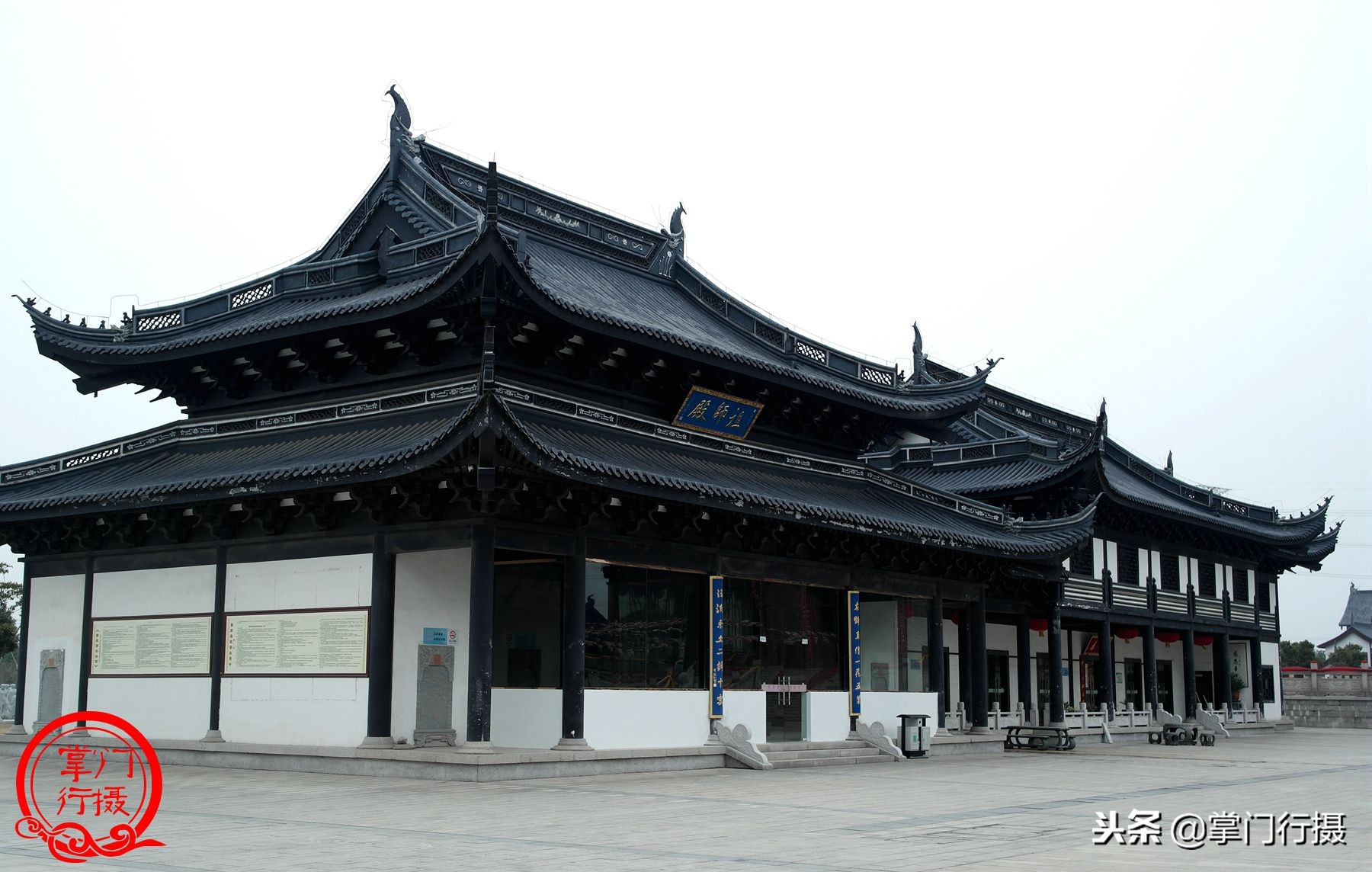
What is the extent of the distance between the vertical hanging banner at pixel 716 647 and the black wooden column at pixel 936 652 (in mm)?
7847

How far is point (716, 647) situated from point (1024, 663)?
17.7 meters

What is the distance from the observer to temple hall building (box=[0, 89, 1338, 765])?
78.1 feet

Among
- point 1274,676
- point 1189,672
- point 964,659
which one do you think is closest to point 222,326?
point 964,659

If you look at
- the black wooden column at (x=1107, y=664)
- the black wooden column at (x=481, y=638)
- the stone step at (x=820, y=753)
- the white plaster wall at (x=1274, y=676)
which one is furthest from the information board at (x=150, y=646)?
the white plaster wall at (x=1274, y=676)

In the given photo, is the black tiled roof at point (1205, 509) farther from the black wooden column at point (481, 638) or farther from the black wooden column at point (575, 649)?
the black wooden column at point (481, 638)

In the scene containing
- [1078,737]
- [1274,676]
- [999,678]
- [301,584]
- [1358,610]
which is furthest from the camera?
[1358,610]

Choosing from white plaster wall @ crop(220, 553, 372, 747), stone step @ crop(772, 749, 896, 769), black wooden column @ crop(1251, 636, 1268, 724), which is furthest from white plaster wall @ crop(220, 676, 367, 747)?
black wooden column @ crop(1251, 636, 1268, 724)

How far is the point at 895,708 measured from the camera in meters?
31.9

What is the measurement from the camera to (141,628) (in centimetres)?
2783

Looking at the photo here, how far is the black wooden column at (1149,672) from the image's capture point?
45.4 meters

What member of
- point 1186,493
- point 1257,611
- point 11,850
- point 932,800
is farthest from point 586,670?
point 1257,611

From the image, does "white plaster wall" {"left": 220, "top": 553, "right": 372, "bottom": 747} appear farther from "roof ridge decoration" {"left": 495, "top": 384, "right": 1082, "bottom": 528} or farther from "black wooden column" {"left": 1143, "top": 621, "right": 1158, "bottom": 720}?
"black wooden column" {"left": 1143, "top": 621, "right": 1158, "bottom": 720}

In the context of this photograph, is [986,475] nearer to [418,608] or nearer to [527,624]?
[527,624]

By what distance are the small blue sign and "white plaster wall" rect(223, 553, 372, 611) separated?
22.5 feet
